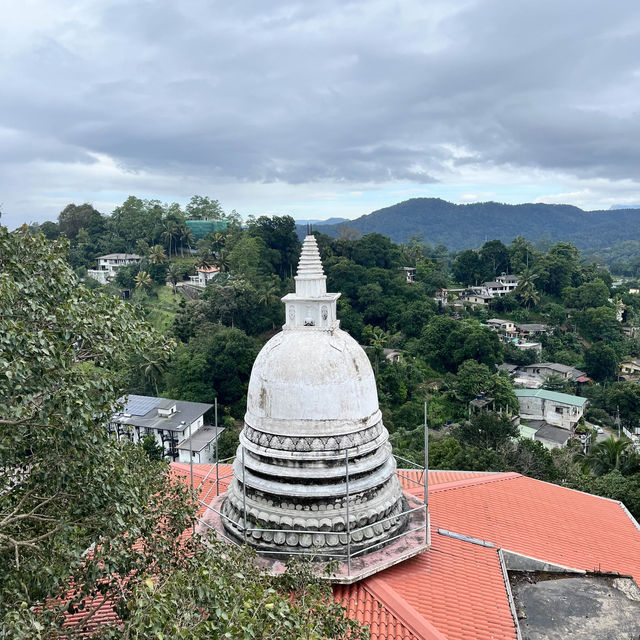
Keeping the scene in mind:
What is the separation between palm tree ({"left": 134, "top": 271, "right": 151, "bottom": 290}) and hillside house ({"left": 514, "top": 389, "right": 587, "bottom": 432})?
142 ft

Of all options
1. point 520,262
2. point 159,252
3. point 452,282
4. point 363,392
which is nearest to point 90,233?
point 159,252

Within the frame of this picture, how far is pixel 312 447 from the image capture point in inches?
428

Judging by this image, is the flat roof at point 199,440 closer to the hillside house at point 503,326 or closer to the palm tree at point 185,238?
the hillside house at point 503,326

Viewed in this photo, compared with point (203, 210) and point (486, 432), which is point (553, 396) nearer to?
point (486, 432)

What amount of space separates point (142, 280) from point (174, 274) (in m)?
3.96

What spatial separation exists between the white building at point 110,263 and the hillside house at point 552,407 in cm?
5260

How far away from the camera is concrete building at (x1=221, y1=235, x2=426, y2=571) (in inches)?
422

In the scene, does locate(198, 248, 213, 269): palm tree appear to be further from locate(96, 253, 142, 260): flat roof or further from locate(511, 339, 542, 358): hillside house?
locate(511, 339, 542, 358): hillside house

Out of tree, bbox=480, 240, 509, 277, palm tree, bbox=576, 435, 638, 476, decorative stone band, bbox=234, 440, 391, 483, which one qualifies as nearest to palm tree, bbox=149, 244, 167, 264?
tree, bbox=480, 240, 509, 277

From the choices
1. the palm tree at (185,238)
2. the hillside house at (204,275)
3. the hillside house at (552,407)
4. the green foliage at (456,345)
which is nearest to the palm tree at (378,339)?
the green foliage at (456,345)

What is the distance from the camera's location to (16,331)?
22.9 ft

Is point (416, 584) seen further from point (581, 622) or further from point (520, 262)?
point (520, 262)

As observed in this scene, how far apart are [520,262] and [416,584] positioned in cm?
7465

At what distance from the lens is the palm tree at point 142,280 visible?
6309 centimetres
